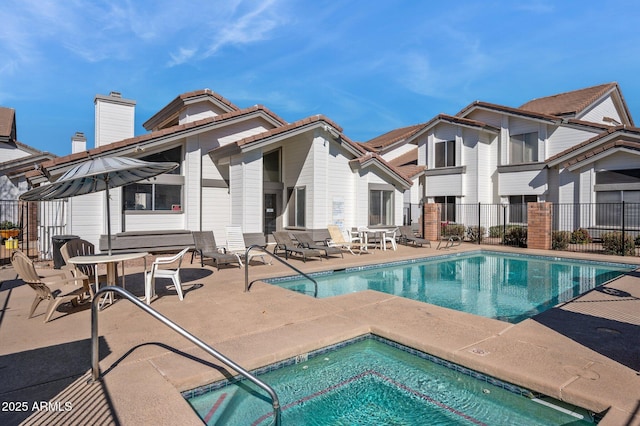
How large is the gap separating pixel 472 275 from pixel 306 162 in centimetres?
824

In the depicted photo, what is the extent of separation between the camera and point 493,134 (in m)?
24.7

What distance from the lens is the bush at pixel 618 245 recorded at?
1534cm

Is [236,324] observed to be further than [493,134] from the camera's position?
No

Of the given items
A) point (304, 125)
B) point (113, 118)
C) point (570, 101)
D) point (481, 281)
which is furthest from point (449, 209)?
point (113, 118)

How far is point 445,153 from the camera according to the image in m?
25.9

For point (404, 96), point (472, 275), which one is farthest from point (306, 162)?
point (404, 96)

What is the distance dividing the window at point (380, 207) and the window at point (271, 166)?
4.61m

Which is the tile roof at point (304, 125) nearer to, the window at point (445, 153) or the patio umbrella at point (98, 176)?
the patio umbrella at point (98, 176)

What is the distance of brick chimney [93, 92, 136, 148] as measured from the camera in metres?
15.1

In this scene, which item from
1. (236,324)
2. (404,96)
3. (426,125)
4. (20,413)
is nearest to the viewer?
(20,413)

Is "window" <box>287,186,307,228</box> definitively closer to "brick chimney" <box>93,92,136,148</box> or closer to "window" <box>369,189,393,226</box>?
"window" <box>369,189,393,226</box>

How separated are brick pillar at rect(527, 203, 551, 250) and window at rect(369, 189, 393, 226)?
247 inches

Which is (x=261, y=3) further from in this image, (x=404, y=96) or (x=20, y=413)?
(x=404, y=96)

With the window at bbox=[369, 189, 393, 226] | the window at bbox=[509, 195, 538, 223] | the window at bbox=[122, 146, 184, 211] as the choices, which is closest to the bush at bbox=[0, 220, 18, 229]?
the window at bbox=[122, 146, 184, 211]
